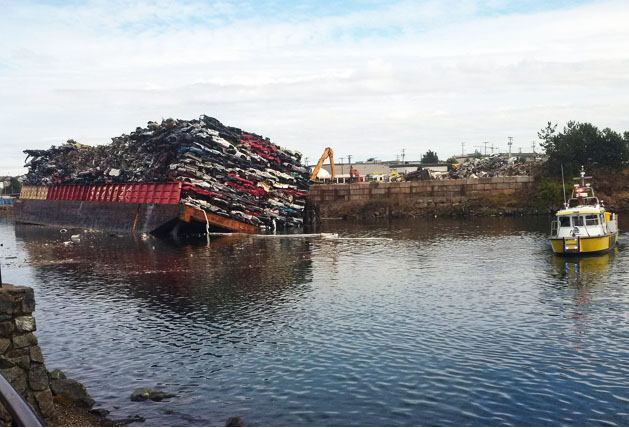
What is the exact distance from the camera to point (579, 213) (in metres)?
49.9

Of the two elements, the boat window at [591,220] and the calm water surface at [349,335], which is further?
the boat window at [591,220]

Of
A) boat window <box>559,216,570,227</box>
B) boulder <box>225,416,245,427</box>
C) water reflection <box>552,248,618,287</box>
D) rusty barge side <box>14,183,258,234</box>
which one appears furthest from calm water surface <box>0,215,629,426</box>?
rusty barge side <box>14,183,258,234</box>

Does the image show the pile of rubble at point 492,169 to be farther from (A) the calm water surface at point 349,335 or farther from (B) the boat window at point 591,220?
(B) the boat window at point 591,220

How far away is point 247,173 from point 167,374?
59.5 m

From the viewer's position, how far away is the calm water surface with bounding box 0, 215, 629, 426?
64.8 ft

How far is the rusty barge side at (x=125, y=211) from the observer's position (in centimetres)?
7588

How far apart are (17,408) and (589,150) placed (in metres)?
109

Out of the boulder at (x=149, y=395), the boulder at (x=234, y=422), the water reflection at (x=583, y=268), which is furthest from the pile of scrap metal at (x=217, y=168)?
Result: the boulder at (x=234, y=422)

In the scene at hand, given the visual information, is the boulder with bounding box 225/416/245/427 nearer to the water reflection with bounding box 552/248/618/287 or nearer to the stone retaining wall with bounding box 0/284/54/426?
the stone retaining wall with bounding box 0/284/54/426

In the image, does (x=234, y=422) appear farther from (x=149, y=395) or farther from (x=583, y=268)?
(x=583, y=268)

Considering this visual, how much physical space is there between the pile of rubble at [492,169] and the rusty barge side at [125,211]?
5149 cm

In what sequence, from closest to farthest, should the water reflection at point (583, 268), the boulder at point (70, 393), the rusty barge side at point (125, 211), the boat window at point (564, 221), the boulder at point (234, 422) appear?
1. the boulder at point (234, 422)
2. the boulder at point (70, 393)
3. the water reflection at point (583, 268)
4. the boat window at point (564, 221)
5. the rusty barge side at point (125, 211)

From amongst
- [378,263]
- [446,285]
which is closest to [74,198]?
[378,263]

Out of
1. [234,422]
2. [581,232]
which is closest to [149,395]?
[234,422]
